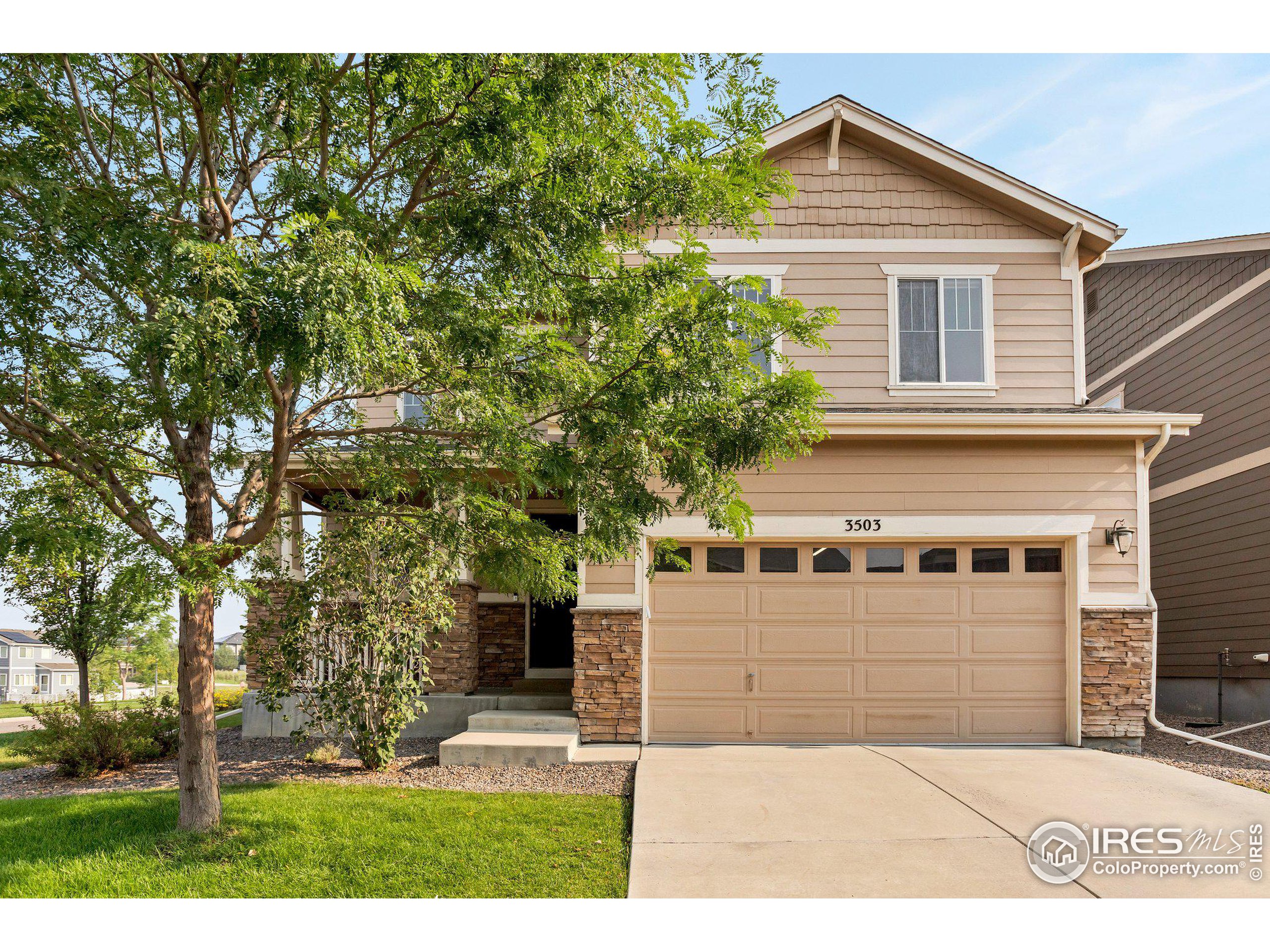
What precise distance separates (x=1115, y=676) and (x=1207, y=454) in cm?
553

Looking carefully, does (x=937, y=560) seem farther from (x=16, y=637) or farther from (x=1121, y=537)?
(x=16, y=637)

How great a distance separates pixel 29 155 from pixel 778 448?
496 cm

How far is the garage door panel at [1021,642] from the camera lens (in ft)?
32.4

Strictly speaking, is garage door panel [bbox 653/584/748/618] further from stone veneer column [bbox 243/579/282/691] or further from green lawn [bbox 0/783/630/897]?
stone veneer column [bbox 243/579/282/691]

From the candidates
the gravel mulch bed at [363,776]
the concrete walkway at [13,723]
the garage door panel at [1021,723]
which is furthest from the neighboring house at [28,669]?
the garage door panel at [1021,723]

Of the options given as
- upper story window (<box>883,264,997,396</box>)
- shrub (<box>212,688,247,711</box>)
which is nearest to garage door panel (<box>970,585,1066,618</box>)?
upper story window (<box>883,264,997,396</box>)

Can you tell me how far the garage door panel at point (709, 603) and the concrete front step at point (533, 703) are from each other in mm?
1611

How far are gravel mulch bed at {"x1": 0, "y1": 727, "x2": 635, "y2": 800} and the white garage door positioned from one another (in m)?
1.69

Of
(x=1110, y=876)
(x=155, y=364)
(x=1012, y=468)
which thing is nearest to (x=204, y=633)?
(x=155, y=364)

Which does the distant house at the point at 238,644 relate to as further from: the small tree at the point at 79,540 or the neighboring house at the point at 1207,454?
the neighboring house at the point at 1207,454

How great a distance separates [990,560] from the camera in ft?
32.8

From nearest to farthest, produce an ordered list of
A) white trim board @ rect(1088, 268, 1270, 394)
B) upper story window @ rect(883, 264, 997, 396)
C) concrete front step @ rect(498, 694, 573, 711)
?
concrete front step @ rect(498, 694, 573, 711), upper story window @ rect(883, 264, 997, 396), white trim board @ rect(1088, 268, 1270, 394)

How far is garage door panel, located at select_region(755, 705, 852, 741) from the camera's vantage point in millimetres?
9820
